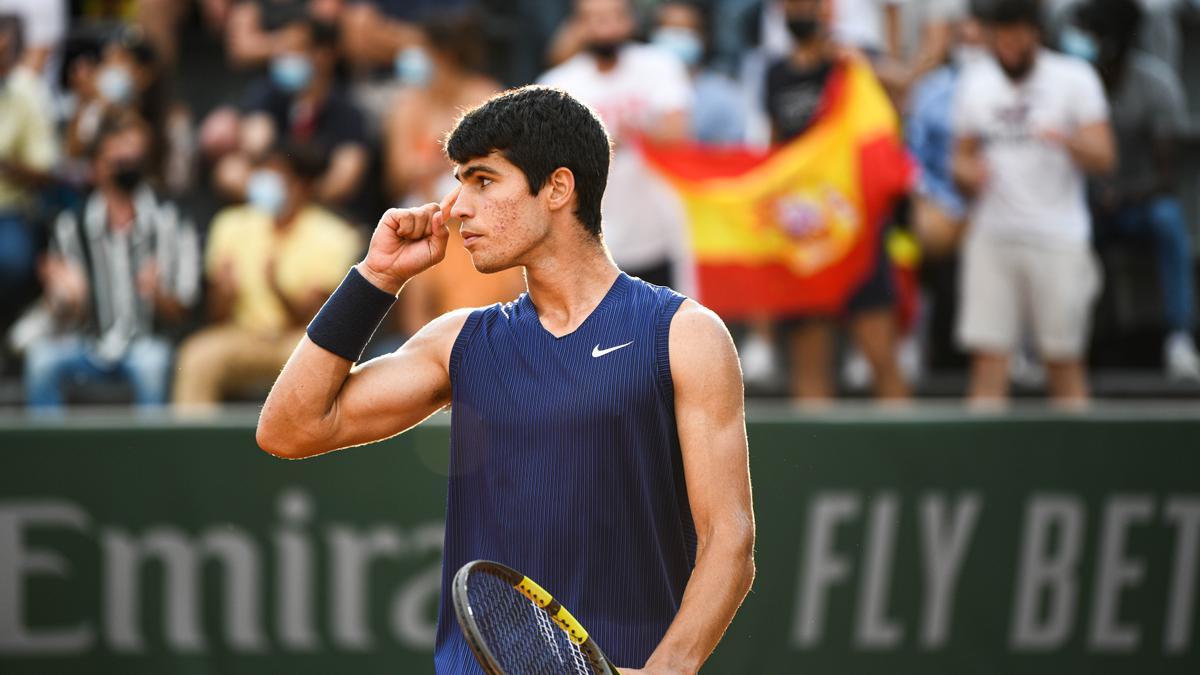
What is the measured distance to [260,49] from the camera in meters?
9.90

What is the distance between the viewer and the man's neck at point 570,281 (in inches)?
143

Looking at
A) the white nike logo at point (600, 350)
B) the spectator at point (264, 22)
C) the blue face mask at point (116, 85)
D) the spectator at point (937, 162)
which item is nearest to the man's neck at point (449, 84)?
the spectator at point (264, 22)

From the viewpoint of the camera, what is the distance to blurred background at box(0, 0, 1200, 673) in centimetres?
732

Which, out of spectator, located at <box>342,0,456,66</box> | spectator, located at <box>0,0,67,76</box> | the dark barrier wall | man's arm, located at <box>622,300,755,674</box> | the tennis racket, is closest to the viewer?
the tennis racket

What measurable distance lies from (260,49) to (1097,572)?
5.66m

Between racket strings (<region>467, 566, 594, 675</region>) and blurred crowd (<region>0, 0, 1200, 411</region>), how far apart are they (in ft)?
16.5

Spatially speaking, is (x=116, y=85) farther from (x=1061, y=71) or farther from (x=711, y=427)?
(x=711, y=427)

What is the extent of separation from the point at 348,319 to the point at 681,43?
5929 mm

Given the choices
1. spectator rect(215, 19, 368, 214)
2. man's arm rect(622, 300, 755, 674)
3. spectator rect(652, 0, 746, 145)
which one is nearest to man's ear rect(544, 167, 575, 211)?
man's arm rect(622, 300, 755, 674)

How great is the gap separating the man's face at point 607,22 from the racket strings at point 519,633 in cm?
559

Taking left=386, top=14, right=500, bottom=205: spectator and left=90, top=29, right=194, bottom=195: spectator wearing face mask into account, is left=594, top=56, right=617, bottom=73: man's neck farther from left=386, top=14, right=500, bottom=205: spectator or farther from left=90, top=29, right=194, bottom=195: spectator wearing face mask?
left=90, top=29, right=194, bottom=195: spectator wearing face mask

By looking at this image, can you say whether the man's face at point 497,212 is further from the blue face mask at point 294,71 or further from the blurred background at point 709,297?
the blue face mask at point 294,71

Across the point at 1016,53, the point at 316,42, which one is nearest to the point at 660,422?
the point at 1016,53

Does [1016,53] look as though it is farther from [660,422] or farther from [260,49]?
[660,422]
